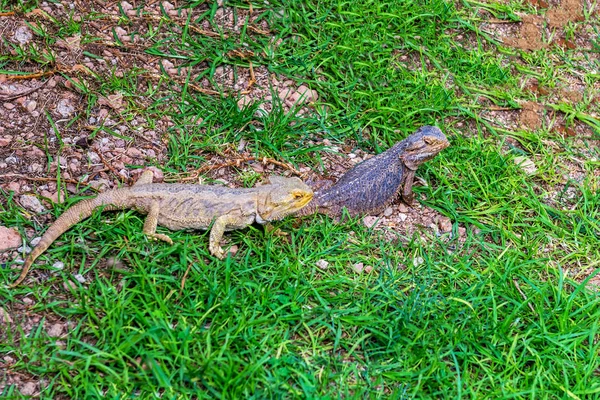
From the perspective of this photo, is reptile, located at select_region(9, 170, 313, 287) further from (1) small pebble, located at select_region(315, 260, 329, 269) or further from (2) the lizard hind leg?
(1) small pebble, located at select_region(315, 260, 329, 269)

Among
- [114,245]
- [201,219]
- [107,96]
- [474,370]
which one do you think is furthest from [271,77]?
[474,370]

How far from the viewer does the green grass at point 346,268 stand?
4.02 m

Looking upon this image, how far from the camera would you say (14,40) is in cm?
576

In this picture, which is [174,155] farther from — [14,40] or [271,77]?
[14,40]

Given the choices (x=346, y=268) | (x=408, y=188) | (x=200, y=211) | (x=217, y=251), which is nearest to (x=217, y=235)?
(x=217, y=251)

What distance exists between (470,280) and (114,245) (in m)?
2.46

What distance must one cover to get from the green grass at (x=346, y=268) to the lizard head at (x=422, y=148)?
0.28m

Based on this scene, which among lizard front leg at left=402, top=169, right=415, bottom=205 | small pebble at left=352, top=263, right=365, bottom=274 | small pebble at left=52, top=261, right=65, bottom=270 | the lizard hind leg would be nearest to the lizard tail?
small pebble at left=52, top=261, right=65, bottom=270

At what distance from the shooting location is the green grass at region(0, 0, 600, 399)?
4.02 metres

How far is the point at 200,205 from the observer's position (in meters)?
4.74

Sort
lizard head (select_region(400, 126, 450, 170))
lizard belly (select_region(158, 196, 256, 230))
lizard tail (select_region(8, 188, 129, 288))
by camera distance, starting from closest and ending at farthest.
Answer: lizard tail (select_region(8, 188, 129, 288)) → lizard belly (select_region(158, 196, 256, 230)) → lizard head (select_region(400, 126, 450, 170))

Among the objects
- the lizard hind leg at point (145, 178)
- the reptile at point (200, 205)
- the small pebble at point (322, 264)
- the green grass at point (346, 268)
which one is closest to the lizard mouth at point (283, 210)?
the reptile at point (200, 205)

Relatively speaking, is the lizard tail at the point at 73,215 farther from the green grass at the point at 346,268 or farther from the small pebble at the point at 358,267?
the small pebble at the point at 358,267

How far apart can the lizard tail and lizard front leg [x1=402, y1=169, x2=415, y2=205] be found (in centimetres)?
217
